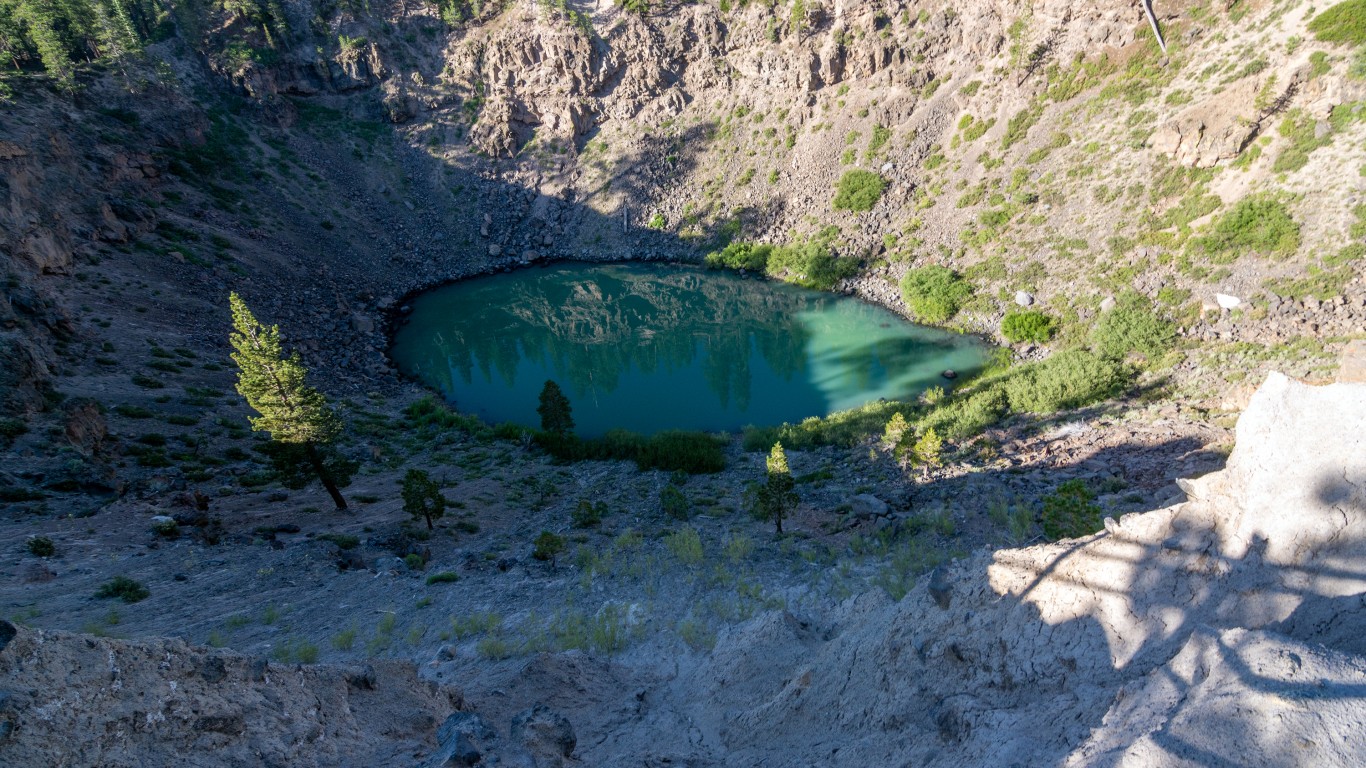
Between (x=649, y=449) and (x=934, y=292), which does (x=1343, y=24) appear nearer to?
(x=934, y=292)

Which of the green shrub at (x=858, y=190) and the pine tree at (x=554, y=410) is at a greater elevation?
the green shrub at (x=858, y=190)

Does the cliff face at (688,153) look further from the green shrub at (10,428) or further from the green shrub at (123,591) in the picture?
the green shrub at (123,591)

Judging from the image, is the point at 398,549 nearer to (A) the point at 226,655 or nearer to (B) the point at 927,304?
(A) the point at 226,655

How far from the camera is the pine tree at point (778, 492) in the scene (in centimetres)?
1655

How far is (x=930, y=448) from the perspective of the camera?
18.3 meters

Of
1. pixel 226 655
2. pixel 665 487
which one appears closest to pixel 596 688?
pixel 226 655

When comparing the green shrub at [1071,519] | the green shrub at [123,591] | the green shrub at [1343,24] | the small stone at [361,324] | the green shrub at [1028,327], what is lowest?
the green shrub at [1028,327]

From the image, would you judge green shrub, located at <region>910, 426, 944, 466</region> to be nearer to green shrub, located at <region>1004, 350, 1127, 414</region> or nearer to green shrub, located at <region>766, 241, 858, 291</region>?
green shrub, located at <region>1004, 350, 1127, 414</region>

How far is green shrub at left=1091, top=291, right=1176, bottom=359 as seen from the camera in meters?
25.5

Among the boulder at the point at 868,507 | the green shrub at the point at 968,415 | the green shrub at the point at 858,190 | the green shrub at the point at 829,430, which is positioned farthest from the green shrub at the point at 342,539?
the green shrub at the point at 858,190

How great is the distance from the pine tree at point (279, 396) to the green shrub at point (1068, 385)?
24.4m

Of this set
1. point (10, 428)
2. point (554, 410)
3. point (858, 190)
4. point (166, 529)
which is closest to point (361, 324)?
point (554, 410)

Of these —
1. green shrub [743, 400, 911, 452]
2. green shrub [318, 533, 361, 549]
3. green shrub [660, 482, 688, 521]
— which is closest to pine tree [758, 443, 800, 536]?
green shrub [660, 482, 688, 521]

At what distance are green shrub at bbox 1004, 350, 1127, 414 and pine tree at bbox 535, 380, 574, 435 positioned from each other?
1896 centimetres
